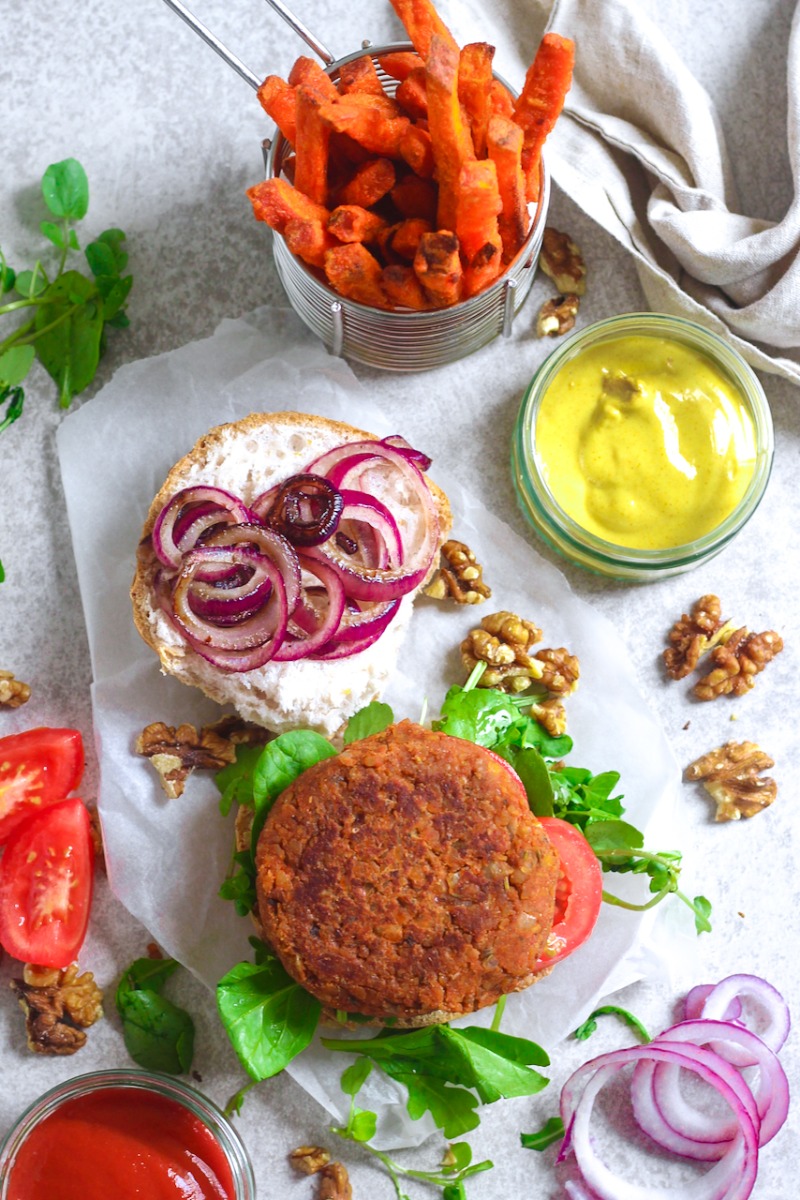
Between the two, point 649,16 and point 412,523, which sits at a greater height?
point 649,16

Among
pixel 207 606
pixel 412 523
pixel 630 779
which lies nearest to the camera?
pixel 207 606

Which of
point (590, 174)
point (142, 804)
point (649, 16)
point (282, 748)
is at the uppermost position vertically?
point (649, 16)

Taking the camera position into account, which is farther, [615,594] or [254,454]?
[615,594]

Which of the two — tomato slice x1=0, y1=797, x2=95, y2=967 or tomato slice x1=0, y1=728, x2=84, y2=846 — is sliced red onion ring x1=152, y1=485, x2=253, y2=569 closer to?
tomato slice x1=0, y1=728, x2=84, y2=846

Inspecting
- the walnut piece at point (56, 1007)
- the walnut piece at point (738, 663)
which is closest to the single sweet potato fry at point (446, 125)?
the walnut piece at point (738, 663)

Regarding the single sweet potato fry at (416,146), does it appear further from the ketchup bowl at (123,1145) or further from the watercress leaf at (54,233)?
the ketchup bowl at (123,1145)

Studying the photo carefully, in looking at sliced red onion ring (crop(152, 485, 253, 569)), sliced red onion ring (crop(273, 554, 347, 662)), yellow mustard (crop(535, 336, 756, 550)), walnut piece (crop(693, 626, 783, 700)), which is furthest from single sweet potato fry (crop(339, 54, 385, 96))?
walnut piece (crop(693, 626, 783, 700))

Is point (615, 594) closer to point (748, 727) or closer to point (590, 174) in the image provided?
point (748, 727)

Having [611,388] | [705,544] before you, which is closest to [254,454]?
[611,388]
